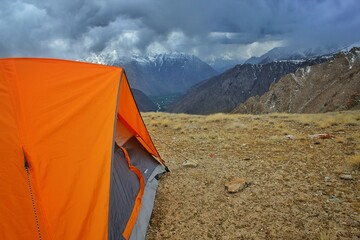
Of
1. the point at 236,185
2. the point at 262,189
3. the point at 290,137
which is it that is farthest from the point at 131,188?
the point at 290,137

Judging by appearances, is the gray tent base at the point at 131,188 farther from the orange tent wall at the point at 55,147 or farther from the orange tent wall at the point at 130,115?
the orange tent wall at the point at 55,147

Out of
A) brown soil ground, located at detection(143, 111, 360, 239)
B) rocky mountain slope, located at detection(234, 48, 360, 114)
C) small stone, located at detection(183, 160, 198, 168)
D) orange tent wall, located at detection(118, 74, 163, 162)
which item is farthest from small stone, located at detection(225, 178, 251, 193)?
rocky mountain slope, located at detection(234, 48, 360, 114)

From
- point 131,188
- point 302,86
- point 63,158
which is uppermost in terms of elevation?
point 63,158

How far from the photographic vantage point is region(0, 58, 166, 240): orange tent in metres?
4.92

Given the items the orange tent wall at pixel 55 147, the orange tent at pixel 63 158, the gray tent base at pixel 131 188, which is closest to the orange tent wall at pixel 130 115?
the gray tent base at pixel 131 188

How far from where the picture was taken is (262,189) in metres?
8.07

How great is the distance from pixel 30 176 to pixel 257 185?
5655 millimetres

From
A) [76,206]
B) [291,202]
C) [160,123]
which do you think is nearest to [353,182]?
[291,202]

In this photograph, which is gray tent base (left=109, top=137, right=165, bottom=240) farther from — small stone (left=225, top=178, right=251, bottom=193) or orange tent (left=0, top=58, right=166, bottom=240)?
small stone (left=225, top=178, right=251, bottom=193)

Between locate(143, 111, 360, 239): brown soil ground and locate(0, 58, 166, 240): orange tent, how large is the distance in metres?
1.16

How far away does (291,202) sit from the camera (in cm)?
724

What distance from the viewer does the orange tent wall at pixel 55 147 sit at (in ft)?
16.1

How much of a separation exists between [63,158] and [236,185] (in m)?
4.62

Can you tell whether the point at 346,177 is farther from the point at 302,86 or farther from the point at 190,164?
the point at 302,86
